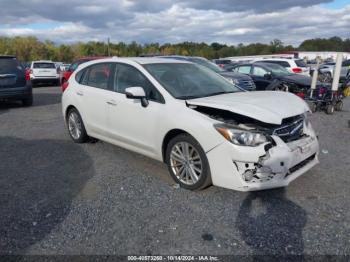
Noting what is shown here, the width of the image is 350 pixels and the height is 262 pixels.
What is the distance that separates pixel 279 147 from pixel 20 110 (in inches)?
387

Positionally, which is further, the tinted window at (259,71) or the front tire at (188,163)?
the tinted window at (259,71)

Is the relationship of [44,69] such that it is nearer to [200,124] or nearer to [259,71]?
[259,71]

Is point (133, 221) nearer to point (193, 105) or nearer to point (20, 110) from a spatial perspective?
point (193, 105)

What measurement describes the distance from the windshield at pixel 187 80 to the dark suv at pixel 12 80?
25.1ft

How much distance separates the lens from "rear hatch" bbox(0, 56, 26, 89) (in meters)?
11.0

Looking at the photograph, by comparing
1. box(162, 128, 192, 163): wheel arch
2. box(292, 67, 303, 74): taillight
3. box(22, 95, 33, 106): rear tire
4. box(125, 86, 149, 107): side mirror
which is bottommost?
box(22, 95, 33, 106): rear tire

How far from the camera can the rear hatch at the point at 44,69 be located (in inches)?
855

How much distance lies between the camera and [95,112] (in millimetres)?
5875

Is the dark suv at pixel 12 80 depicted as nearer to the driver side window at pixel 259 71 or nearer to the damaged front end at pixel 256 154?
the driver side window at pixel 259 71

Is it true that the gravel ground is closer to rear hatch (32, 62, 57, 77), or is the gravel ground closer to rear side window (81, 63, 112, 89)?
rear side window (81, 63, 112, 89)

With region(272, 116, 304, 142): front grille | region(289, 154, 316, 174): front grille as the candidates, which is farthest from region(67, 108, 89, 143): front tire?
region(289, 154, 316, 174): front grille

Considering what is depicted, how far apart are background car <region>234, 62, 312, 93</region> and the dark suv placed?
842 centimetres

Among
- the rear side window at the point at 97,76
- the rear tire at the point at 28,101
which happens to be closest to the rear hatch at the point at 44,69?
the rear tire at the point at 28,101

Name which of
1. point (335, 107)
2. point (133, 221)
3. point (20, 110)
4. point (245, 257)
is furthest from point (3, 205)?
point (335, 107)
